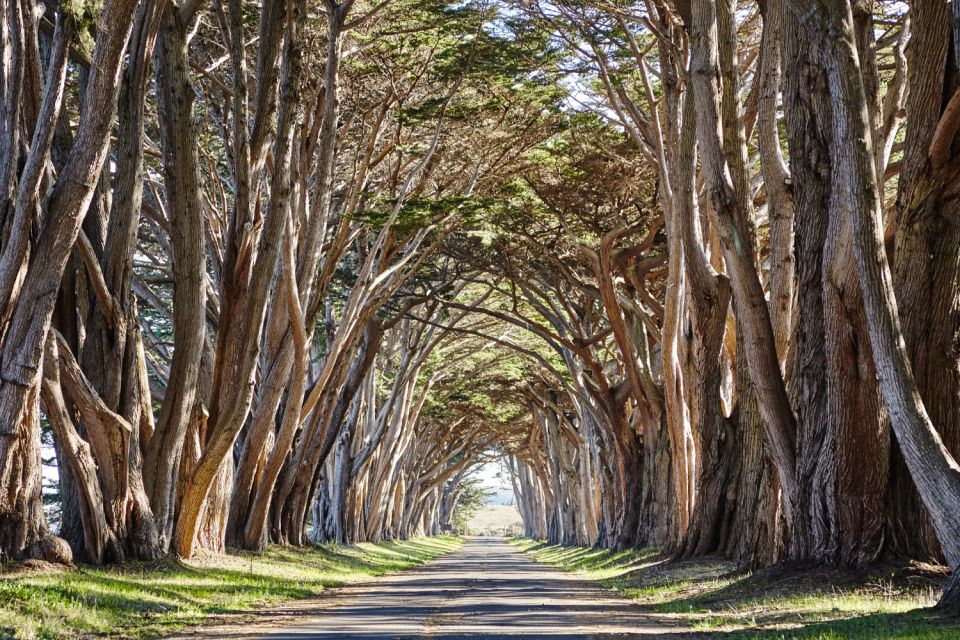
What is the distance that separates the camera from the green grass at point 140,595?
6383 mm

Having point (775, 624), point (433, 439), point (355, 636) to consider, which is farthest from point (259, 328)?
point (433, 439)

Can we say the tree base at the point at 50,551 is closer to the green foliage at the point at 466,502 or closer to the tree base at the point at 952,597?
the tree base at the point at 952,597

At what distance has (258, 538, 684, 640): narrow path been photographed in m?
6.95

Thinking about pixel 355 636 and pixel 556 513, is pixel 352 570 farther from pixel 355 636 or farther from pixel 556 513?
pixel 556 513

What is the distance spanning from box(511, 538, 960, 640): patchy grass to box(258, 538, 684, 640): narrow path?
0.37m

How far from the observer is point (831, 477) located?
866 centimetres

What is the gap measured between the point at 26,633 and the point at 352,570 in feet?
37.9

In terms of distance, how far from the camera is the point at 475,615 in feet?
27.6

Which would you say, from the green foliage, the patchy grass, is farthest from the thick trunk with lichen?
the green foliage

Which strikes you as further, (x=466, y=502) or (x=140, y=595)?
(x=466, y=502)

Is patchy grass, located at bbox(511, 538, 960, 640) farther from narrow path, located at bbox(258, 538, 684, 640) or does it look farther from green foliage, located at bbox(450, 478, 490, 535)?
green foliage, located at bbox(450, 478, 490, 535)

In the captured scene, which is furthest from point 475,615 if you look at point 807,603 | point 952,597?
point 952,597

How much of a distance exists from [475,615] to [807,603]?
246 cm

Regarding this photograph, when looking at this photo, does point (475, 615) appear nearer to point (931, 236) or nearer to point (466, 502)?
point (931, 236)
